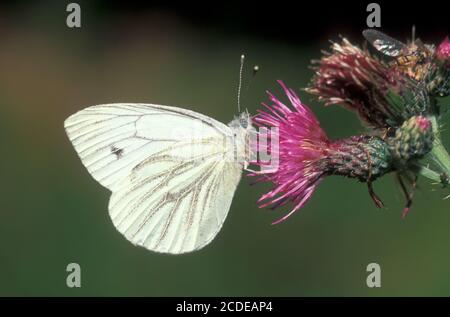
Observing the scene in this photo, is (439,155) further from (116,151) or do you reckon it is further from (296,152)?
(116,151)

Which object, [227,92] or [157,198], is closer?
[157,198]

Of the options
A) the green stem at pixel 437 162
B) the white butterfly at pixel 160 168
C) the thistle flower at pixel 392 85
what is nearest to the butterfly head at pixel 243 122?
the white butterfly at pixel 160 168

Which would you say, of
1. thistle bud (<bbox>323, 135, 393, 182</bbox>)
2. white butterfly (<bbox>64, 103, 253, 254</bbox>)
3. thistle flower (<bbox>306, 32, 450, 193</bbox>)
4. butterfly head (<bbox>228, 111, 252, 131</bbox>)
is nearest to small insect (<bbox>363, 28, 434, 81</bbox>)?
thistle flower (<bbox>306, 32, 450, 193</bbox>)

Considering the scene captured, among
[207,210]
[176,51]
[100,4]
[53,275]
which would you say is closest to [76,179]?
[53,275]

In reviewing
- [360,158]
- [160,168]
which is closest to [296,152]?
[360,158]

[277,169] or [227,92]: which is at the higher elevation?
[227,92]

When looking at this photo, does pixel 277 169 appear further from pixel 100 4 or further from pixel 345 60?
pixel 100 4
